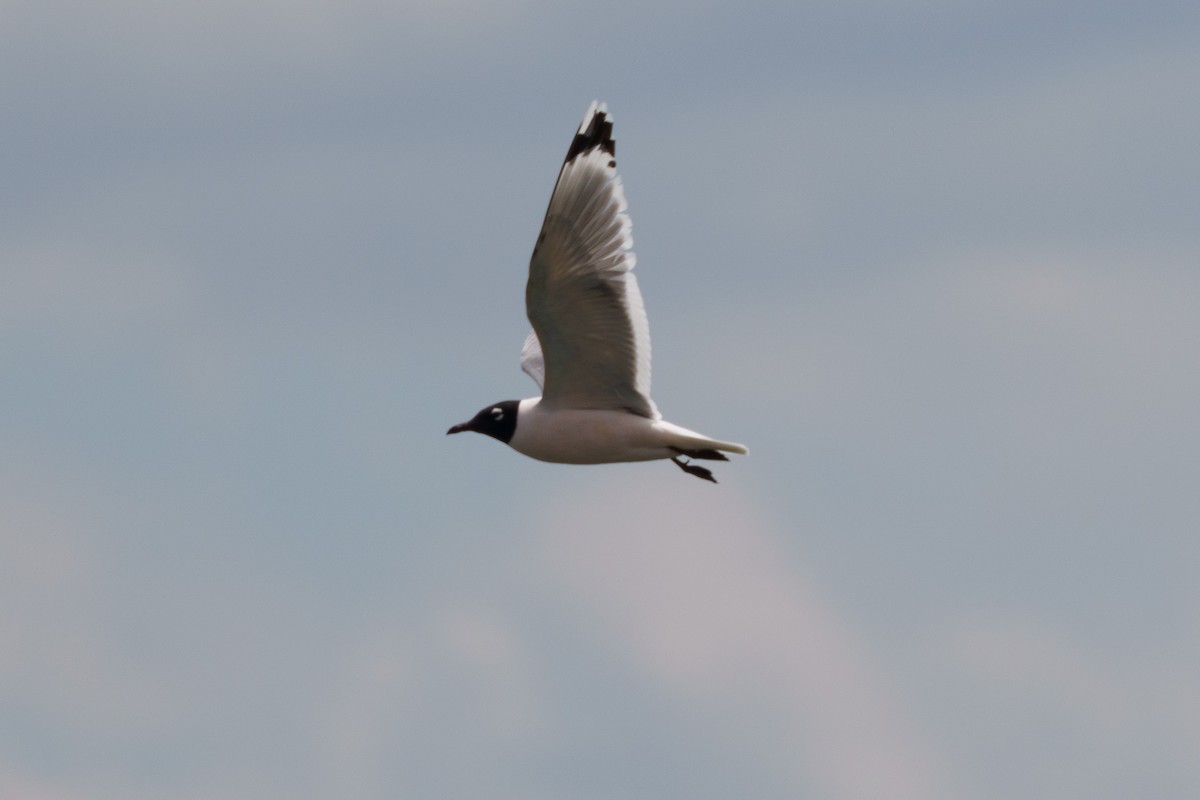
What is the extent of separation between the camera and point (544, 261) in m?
22.7

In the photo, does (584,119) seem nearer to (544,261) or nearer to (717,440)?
(544,261)

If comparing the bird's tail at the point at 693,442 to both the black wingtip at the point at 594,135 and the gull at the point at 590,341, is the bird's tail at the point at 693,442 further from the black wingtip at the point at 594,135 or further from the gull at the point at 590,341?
Result: the black wingtip at the point at 594,135

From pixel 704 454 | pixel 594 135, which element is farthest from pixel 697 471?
pixel 594 135

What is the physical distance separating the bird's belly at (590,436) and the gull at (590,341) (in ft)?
0.03

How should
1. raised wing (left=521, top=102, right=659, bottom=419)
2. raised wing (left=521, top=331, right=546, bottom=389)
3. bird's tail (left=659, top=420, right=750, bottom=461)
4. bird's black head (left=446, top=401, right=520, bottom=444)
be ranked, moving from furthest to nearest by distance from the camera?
raised wing (left=521, top=331, right=546, bottom=389), bird's black head (left=446, top=401, right=520, bottom=444), bird's tail (left=659, top=420, right=750, bottom=461), raised wing (left=521, top=102, right=659, bottom=419)

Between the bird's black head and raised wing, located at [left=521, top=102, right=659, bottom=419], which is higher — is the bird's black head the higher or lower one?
the lower one

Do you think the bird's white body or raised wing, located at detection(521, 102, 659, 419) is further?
the bird's white body

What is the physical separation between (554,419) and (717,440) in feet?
5.43

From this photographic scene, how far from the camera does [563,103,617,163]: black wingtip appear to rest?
22781 mm

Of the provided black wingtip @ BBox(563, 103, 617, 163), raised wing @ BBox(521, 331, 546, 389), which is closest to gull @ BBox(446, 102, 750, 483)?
black wingtip @ BBox(563, 103, 617, 163)

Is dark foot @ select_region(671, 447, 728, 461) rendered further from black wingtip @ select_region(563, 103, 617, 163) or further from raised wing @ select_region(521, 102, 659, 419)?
black wingtip @ select_region(563, 103, 617, 163)

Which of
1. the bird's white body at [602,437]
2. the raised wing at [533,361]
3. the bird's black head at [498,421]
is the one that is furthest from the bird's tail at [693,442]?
the raised wing at [533,361]

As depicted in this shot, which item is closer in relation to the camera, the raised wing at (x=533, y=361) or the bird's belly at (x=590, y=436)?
the bird's belly at (x=590, y=436)

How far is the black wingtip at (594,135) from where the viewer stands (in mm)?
22781
